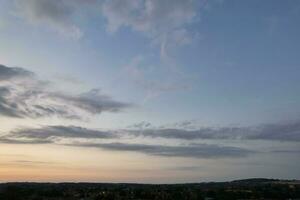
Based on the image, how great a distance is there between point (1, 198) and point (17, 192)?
16816mm

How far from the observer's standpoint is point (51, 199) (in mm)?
198625

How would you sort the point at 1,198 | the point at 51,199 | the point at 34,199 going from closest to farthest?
the point at 1,198 → the point at 34,199 → the point at 51,199

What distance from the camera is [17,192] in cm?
16025

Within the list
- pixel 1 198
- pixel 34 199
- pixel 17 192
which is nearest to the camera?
pixel 1 198

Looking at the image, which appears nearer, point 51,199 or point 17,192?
point 17,192

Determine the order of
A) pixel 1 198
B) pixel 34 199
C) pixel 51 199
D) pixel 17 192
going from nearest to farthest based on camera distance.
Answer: pixel 1 198 → pixel 17 192 → pixel 34 199 → pixel 51 199

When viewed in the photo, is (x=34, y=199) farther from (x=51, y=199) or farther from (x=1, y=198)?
(x=1, y=198)

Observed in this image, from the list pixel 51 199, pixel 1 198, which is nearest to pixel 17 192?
pixel 1 198

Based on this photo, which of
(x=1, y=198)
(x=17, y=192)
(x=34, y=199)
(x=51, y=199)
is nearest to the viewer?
(x=1, y=198)

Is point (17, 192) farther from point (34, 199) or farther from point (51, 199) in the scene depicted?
point (51, 199)

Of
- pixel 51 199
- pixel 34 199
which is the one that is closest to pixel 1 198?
pixel 34 199

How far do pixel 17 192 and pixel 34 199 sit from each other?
18978 millimetres

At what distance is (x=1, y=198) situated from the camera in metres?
144

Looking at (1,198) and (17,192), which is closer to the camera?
(1,198)
